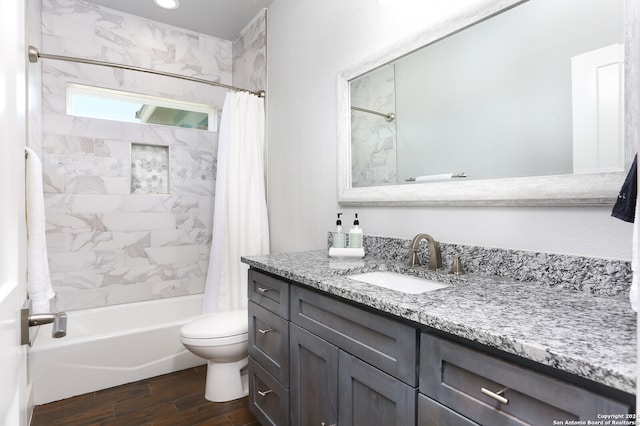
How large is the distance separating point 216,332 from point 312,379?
2.91ft

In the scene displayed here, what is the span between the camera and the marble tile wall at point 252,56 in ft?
9.28

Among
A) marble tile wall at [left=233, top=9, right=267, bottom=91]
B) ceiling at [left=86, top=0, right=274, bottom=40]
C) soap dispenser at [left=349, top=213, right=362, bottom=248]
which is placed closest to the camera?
soap dispenser at [left=349, top=213, right=362, bottom=248]

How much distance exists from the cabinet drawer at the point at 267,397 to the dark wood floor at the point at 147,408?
231mm

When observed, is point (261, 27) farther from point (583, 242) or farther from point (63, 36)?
point (583, 242)

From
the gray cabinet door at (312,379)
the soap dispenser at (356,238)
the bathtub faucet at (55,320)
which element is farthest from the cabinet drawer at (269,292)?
the bathtub faucet at (55,320)

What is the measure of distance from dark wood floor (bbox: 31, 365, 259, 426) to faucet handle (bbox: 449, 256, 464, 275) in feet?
4.50

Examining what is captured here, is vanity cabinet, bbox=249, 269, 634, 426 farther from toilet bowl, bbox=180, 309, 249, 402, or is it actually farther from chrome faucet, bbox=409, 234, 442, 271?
chrome faucet, bbox=409, 234, 442, 271

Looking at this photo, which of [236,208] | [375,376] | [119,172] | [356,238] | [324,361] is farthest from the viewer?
[119,172]

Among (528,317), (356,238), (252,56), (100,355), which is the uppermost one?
(252,56)

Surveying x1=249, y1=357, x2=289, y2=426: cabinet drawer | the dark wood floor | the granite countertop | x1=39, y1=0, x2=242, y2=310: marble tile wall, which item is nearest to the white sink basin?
the granite countertop

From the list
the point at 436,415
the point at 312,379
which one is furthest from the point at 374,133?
the point at 436,415

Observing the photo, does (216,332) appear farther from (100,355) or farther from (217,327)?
(100,355)

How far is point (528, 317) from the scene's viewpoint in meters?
0.80

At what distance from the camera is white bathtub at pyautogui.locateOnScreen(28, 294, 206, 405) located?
80.8 inches
